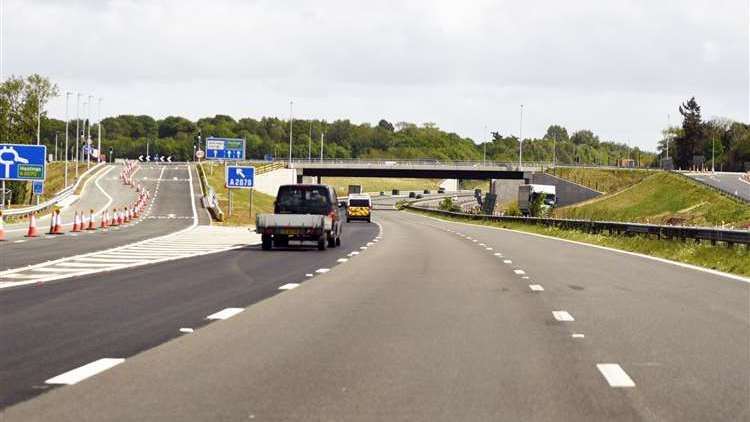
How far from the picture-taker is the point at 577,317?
1237 cm

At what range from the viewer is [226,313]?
12375mm

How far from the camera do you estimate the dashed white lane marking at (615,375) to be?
770cm

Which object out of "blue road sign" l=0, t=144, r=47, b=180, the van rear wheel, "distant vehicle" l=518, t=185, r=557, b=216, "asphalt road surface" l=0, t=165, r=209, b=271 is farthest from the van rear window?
"distant vehicle" l=518, t=185, r=557, b=216

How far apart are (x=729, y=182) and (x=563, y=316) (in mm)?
101785

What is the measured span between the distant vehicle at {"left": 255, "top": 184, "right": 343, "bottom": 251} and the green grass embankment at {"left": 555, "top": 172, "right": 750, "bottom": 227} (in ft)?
146

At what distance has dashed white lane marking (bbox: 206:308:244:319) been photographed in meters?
12.0

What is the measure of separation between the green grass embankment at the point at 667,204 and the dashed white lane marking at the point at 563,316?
6123 cm

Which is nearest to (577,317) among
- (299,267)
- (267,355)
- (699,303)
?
(699,303)

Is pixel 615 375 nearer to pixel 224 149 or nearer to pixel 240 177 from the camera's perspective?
pixel 240 177

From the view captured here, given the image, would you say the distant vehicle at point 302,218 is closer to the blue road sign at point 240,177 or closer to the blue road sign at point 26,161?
the blue road sign at point 26,161

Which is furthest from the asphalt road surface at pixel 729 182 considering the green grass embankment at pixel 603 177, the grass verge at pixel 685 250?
the grass verge at pixel 685 250

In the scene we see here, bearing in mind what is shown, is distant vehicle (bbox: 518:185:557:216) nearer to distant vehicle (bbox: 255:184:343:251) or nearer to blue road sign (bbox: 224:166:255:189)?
blue road sign (bbox: 224:166:255:189)

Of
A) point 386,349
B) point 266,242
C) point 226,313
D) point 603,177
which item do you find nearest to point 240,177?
point 266,242

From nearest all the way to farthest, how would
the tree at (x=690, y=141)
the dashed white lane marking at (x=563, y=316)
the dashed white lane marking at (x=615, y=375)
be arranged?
the dashed white lane marking at (x=615, y=375) → the dashed white lane marking at (x=563, y=316) → the tree at (x=690, y=141)
